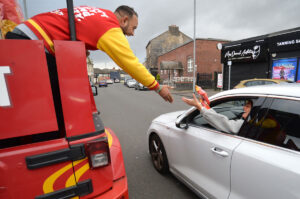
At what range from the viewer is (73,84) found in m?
1.04

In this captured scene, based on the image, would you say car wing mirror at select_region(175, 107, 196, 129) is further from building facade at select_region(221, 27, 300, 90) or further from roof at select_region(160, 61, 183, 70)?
roof at select_region(160, 61, 183, 70)

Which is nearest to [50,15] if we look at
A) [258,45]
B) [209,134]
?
[209,134]

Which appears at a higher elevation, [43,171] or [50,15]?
[50,15]

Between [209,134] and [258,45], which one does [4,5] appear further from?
[258,45]

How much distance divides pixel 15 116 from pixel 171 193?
2296 mm

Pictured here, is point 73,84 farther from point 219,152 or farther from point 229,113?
point 229,113

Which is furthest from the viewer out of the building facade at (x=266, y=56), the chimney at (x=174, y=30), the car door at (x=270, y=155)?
the chimney at (x=174, y=30)

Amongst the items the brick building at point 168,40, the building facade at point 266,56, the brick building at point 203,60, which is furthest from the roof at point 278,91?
the brick building at point 168,40

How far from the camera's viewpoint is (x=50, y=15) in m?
1.28

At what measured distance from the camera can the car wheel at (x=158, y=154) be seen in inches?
108

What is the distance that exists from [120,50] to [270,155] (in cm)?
154

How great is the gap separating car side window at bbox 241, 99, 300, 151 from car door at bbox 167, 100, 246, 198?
240 millimetres

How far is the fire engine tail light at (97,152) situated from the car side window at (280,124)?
1395 mm

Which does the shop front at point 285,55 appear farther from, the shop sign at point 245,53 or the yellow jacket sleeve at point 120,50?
the yellow jacket sleeve at point 120,50
